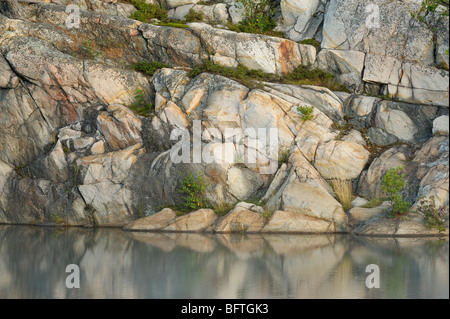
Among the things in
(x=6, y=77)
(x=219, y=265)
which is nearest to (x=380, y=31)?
(x=219, y=265)

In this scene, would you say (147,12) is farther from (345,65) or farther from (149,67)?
(345,65)

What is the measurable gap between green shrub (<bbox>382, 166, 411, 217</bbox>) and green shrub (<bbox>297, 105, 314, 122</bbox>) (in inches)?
170

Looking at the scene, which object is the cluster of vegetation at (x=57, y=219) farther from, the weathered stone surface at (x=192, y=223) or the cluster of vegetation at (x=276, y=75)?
the cluster of vegetation at (x=276, y=75)

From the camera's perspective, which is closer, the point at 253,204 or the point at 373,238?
the point at 373,238

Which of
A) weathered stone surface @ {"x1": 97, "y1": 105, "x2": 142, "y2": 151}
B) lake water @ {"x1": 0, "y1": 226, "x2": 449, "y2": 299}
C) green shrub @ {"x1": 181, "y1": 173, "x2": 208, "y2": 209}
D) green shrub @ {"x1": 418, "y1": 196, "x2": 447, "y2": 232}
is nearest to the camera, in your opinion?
lake water @ {"x1": 0, "y1": 226, "x2": 449, "y2": 299}

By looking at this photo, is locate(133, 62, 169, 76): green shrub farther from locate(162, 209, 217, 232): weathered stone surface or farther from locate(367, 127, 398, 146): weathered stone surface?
locate(367, 127, 398, 146): weathered stone surface

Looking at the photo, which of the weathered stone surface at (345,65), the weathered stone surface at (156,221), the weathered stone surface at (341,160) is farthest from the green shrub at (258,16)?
the weathered stone surface at (156,221)

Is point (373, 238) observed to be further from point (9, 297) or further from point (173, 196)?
point (9, 297)

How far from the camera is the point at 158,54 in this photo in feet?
89.5

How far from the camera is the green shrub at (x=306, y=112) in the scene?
22.9 metres

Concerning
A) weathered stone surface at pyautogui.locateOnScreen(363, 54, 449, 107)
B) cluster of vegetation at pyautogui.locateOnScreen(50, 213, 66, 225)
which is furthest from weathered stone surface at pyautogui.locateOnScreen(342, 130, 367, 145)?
cluster of vegetation at pyautogui.locateOnScreen(50, 213, 66, 225)

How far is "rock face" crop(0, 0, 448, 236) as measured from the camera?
2122 centimetres

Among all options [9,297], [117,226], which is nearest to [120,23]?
[117,226]
